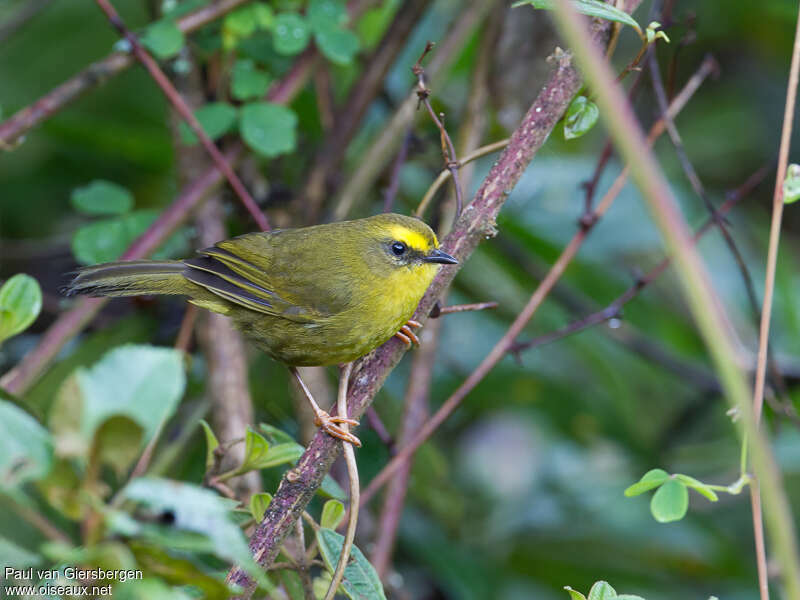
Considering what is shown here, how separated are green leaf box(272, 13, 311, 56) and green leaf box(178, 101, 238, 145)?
0.95ft

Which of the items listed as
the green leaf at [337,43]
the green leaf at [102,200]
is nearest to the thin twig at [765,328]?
the green leaf at [337,43]

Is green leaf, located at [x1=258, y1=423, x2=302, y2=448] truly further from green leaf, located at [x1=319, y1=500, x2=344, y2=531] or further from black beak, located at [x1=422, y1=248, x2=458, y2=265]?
black beak, located at [x1=422, y1=248, x2=458, y2=265]

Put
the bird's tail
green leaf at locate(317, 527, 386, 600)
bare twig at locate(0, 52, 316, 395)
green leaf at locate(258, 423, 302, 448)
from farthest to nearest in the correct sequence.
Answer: bare twig at locate(0, 52, 316, 395), the bird's tail, green leaf at locate(258, 423, 302, 448), green leaf at locate(317, 527, 386, 600)

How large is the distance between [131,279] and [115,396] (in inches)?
68.2

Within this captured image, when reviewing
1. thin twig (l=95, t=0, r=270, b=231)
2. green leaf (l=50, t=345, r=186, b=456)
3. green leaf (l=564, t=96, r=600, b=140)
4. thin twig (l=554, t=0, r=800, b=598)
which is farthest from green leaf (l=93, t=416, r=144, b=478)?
thin twig (l=95, t=0, r=270, b=231)

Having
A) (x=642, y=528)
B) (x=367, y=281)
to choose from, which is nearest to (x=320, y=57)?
(x=367, y=281)

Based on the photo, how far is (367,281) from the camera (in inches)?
104

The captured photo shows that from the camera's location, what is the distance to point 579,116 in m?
1.90

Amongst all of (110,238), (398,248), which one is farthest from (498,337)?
(110,238)

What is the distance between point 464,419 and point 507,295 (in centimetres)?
73

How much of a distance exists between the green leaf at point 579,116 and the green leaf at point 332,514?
986 millimetres

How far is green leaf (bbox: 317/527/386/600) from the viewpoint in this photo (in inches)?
59.2

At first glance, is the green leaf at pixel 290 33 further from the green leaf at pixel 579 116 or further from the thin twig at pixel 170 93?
the green leaf at pixel 579 116

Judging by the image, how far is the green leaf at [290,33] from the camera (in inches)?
111
